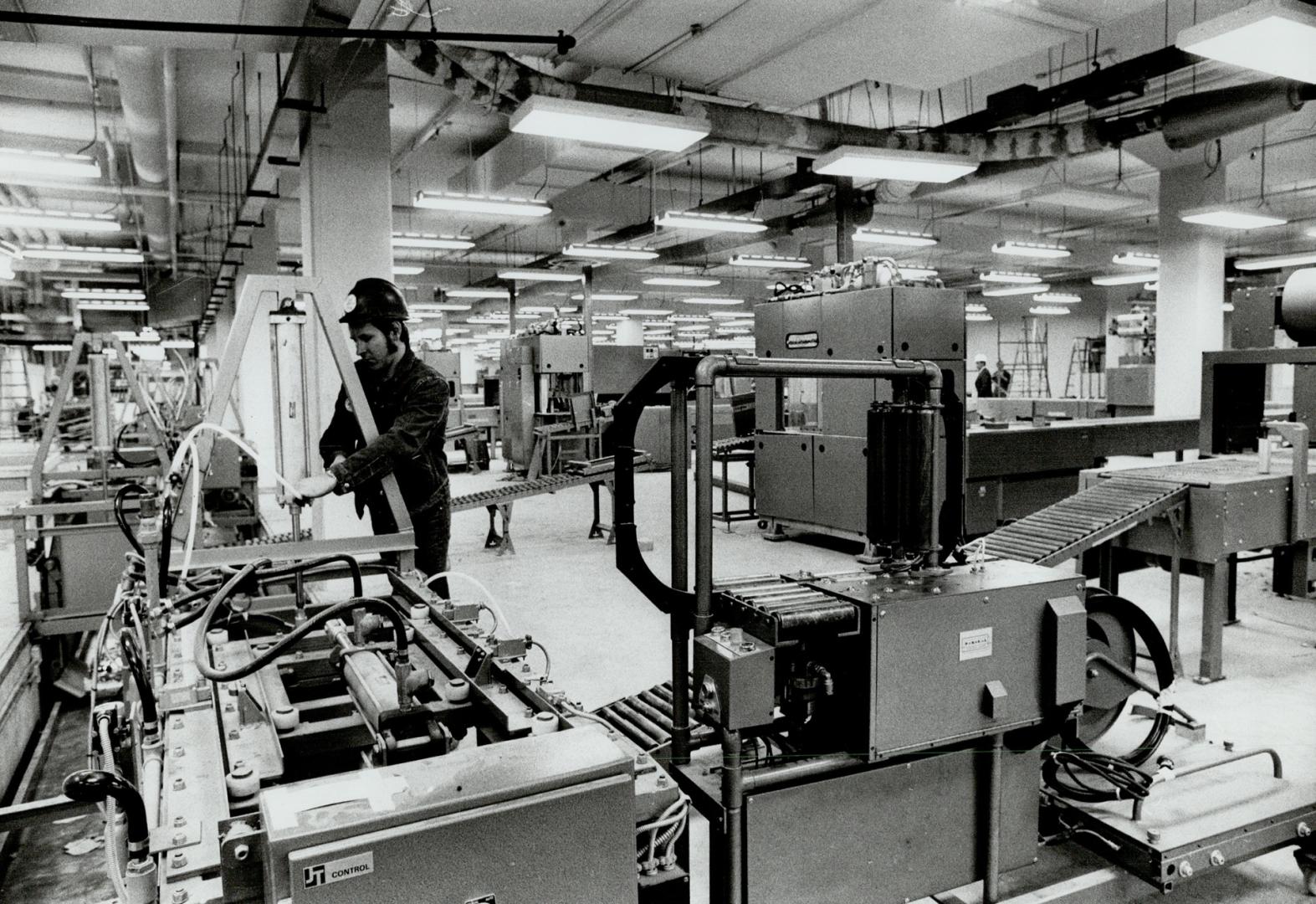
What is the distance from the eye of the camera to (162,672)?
2012mm

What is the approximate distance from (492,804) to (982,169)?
9.00 m

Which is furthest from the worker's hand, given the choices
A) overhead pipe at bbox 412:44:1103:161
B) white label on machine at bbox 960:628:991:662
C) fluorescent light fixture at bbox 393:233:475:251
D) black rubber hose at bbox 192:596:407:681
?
fluorescent light fixture at bbox 393:233:475:251

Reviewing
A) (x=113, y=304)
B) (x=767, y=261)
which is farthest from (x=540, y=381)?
(x=113, y=304)

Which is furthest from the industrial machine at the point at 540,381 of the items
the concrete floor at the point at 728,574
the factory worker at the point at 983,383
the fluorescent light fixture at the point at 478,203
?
the factory worker at the point at 983,383

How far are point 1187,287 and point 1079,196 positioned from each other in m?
1.60

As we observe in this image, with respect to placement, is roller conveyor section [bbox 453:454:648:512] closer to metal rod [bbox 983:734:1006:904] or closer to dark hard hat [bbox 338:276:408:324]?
dark hard hat [bbox 338:276:408:324]

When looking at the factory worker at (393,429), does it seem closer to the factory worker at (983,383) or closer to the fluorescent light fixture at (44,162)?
the fluorescent light fixture at (44,162)

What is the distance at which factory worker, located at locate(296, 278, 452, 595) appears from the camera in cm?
312

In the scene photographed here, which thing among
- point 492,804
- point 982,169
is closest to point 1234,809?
point 492,804

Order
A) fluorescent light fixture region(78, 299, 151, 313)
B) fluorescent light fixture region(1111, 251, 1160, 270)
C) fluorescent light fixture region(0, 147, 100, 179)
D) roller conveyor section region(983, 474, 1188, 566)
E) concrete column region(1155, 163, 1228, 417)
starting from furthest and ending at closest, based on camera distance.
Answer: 1. fluorescent light fixture region(78, 299, 151, 313)
2. fluorescent light fixture region(1111, 251, 1160, 270)
3. concrete column region(1155, 163, 1228, 417)
4. fluorescent light fixture region(0, 147, 100, 179)
5. roller conveyor section region(983, 474, 1188, 566)

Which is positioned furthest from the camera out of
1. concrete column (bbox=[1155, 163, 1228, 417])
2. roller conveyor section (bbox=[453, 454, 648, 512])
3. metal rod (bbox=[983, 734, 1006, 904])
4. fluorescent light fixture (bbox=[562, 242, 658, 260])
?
fluorescent light fixture (bbox=[562, 242, 658, 260])

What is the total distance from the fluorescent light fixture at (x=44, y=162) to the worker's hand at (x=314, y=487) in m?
4.45

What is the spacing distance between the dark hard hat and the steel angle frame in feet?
0.66

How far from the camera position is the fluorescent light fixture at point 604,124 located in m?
5.12
